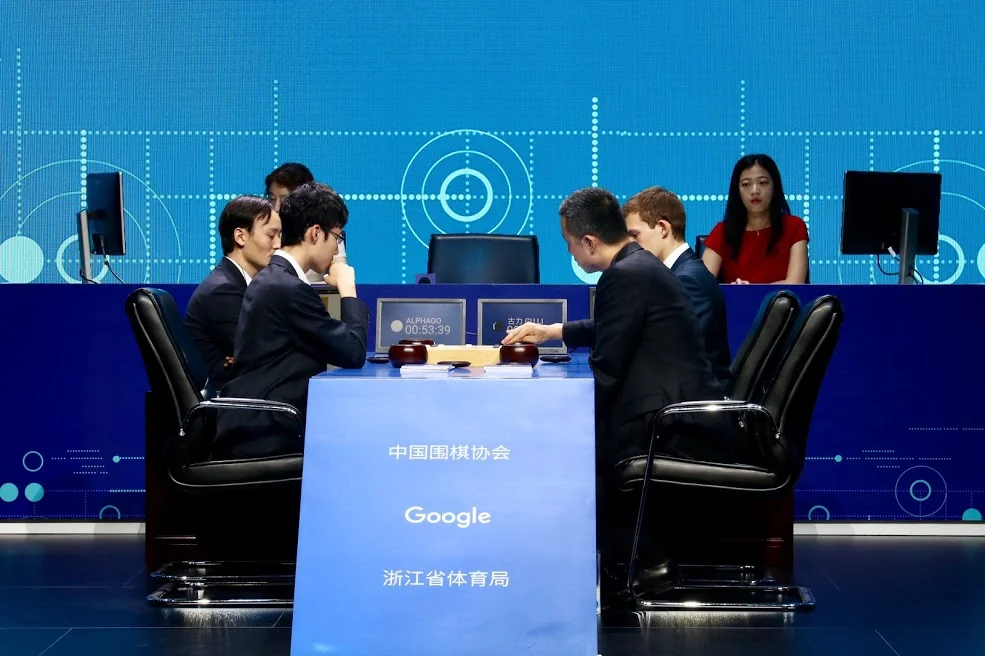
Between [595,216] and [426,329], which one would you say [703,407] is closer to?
[595,216]

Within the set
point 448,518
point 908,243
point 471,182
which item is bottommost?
point 448,518

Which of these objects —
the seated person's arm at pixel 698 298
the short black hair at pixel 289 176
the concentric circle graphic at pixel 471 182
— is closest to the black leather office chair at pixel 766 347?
the seated person's arm at pixel 698 298

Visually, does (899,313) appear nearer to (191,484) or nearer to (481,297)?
(481,297)

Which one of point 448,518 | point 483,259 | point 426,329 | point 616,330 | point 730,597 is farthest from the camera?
point 483,259

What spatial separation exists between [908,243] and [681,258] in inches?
81.5

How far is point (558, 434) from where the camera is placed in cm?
327

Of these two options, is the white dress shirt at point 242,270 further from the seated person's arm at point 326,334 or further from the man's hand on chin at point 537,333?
the man's hand on chin at point 537,333

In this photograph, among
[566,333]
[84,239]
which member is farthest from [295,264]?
[84,239]

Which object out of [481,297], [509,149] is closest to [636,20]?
[509,149]

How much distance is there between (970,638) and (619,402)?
130 cm

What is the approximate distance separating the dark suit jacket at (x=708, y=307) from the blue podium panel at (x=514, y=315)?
0.61 metres

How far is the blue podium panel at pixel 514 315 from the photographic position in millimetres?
4957

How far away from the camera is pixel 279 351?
4.10 metres

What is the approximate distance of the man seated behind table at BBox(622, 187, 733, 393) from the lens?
14.6 ft
